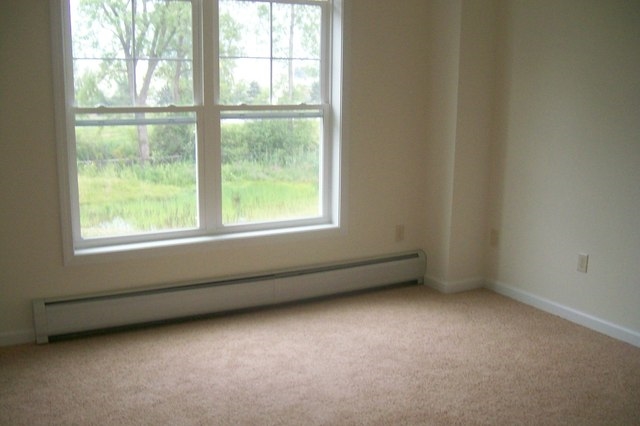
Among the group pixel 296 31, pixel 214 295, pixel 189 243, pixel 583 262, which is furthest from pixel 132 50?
pixel 583 262

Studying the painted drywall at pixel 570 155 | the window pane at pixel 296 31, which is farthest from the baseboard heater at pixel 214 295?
the window pane at pixel 296 31

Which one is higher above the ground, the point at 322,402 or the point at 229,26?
the point at 229,26

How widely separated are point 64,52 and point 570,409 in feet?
10.2

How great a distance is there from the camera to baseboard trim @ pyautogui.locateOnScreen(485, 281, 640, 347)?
12.6ft

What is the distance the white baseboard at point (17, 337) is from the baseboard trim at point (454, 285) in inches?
102

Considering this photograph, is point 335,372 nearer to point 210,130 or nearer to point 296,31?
point 210,130

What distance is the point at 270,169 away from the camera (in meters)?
4.42

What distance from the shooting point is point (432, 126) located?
4723 mm

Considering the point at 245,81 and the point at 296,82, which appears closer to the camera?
the point at 245,81

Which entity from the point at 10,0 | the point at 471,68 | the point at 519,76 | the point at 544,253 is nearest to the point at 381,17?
the point at 471,68

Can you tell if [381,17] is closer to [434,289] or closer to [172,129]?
[172,129]

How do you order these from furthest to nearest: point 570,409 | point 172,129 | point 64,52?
point 172,129, point 64,52, point 570,409

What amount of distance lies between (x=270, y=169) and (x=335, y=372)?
4.94 feet

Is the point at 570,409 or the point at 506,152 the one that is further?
the point at 506,152
